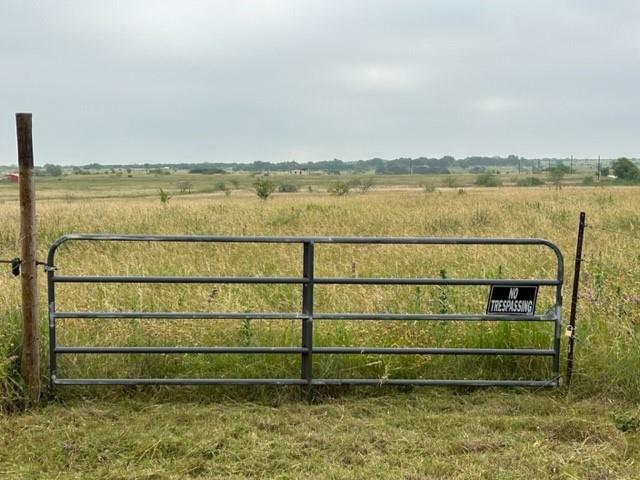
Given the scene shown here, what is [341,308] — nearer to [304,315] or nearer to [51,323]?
[304,315]

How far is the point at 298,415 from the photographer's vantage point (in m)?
4.53

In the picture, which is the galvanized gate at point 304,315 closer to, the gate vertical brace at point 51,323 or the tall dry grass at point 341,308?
the gate vertical brace at point 51,323

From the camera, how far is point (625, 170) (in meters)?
79.1

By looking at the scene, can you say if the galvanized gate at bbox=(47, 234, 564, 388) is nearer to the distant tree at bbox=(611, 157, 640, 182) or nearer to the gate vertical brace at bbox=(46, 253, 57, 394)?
the gate vertical brace at bbox=(46, 253, 57, 394)

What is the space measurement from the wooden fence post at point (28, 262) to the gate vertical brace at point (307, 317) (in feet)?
6.77

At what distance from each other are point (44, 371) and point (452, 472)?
128 inches

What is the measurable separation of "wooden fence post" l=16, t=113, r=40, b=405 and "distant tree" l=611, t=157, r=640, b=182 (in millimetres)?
79614

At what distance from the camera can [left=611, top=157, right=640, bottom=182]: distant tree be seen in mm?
75175

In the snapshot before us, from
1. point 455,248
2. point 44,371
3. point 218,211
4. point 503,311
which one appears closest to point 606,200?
point 218,211

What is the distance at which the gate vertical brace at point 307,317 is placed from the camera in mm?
4680

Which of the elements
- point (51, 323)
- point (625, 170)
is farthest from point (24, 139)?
point (625, 170)

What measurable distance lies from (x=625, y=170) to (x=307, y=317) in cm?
8522

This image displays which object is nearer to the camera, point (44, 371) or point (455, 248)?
point (44, 371)

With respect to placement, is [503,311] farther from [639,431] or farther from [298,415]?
[298,415]
